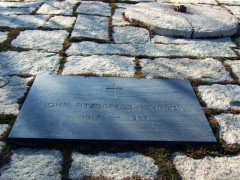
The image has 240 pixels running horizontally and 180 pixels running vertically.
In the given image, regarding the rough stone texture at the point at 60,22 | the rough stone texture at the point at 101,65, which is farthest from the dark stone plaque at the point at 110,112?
the rough stone texture at the point at 60,22

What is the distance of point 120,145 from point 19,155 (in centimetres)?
58

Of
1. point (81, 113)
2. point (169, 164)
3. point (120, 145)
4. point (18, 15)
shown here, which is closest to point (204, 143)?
point (169, 164)

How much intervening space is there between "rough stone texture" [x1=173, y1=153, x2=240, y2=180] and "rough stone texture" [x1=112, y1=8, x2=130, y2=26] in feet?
7.27

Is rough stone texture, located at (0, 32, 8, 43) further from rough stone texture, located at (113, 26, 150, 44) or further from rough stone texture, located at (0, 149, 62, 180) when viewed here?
rough stone texture, located at (0, 149, 62, 180)

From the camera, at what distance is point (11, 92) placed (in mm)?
2314

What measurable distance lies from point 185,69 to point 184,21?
972mm

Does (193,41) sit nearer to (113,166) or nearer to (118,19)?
(118,19)

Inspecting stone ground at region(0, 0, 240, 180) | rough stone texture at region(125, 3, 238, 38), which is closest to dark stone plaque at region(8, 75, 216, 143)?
stone ground at region(0, 0, 240, 180)

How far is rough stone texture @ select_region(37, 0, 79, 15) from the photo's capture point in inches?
156

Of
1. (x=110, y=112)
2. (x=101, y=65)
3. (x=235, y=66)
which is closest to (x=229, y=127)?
(x=110, y=112)

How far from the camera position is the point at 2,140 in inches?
73.5

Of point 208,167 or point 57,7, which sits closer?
point 208,167

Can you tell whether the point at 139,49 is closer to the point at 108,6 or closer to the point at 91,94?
the point at 91,94

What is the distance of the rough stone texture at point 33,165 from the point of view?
5.40 ft
